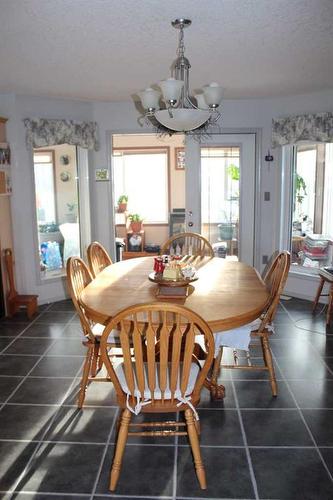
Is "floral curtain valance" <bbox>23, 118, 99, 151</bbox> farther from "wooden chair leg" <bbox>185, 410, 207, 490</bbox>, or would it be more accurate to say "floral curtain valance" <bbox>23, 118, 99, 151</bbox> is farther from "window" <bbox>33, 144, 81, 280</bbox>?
"wooden chair leg" <bbox>185, 410, 207, 490</bbox>

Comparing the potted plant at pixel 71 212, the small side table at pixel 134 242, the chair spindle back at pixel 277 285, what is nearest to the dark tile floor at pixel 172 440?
the chair spindle back at pixel 277 285

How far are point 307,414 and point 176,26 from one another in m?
2.34

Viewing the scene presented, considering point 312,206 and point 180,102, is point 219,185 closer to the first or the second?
point 312,206

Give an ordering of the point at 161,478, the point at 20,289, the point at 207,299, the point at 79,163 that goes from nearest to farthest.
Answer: the point at 161,478 < the point at 207,299 < the point at 20,289 < the point at 79,163

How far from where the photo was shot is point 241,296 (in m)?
2.52

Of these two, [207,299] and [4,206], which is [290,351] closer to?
[207,299]

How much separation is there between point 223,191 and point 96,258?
2181 mm

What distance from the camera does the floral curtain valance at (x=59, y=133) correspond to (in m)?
4.46

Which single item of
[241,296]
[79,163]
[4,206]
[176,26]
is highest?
[176,26]

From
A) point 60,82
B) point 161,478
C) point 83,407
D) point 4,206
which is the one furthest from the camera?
point 4,206

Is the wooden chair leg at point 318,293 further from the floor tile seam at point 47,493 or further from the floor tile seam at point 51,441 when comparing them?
the floor tile seam at point 47,493

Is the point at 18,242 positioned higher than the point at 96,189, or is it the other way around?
the point at 96,189

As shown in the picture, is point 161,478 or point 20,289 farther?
point 20,289

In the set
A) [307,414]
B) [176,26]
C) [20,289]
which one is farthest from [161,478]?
[20,289]
